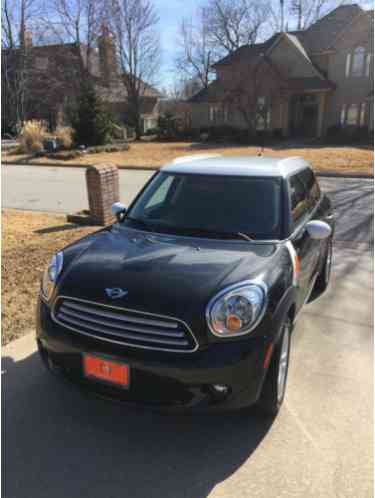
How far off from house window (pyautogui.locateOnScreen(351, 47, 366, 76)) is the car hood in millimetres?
31777

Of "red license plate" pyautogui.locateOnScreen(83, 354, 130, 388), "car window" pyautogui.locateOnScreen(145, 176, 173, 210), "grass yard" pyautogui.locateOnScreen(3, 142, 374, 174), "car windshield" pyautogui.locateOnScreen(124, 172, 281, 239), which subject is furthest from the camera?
"grass yard" pyautogui.locateOnScreen(3, 142, 374, 174)

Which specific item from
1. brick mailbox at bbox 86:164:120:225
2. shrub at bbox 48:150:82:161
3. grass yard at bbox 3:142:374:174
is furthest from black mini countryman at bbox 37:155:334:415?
shrub at bbox 48:150:82:161

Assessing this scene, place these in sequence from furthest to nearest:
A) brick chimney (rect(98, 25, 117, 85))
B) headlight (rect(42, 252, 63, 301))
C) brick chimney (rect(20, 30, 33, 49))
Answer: brick chimney (rect(98, 25, 117, 85)) → brick chimney (rect(20, 30, 33, 49)) → headlight (rect(42, 252, 63, 301))

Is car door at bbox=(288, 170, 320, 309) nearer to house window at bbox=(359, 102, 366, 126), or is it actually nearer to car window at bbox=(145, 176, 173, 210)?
car window at bbox=(145, 176, 173, 210)

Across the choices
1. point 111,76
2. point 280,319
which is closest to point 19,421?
point 280,319

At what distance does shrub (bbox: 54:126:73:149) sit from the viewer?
23.0m

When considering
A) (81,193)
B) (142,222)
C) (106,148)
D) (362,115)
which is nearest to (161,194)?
(142,222)

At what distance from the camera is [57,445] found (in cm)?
248

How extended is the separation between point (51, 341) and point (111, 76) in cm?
4010

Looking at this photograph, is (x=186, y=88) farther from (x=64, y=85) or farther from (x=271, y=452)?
(x=271, y=452)

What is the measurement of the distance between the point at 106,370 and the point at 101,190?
5.16m

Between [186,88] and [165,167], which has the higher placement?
[186,88]

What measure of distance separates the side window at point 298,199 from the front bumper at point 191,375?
1.48 meters

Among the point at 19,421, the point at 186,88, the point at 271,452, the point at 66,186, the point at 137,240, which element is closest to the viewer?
the point at 271,452
